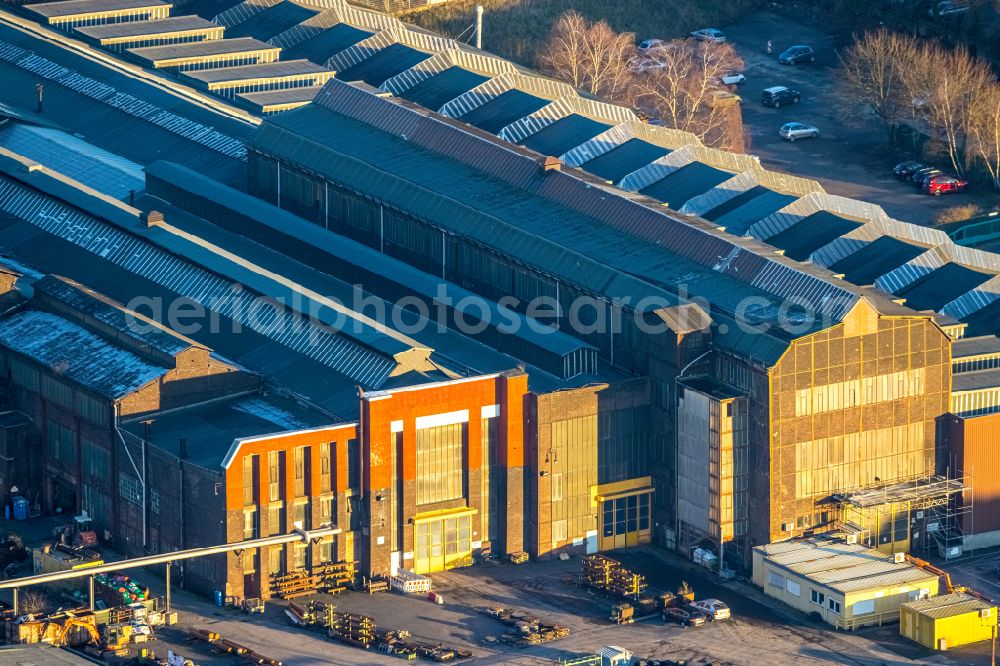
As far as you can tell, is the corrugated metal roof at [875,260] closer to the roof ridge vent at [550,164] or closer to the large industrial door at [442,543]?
the roof ridge vent at [550,164]

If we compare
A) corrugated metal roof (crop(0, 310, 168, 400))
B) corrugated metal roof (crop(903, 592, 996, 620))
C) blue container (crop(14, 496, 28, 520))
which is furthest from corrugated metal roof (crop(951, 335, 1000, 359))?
blue container (crop(14, 496, 28, 520))

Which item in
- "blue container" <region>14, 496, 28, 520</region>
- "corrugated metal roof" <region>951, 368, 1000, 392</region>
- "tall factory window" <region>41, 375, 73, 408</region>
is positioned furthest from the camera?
"blue container" <region>14, 496, 28, 520</region>

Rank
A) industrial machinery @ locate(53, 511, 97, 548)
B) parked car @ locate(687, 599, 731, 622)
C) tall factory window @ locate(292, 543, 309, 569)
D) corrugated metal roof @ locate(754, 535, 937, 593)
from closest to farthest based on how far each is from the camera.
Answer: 1. parked car @ locate(687, 599, 731, 622)
2. corrugated metal roof @ locate(754, 535, 937, 593)
3. tall factory window @ locate(292, 543, 309, 569)
4. industrial machinery @ locate(53, 511, 97, 548)

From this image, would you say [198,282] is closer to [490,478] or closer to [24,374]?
[24,374]

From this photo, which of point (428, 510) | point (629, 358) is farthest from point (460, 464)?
point (629, 358)

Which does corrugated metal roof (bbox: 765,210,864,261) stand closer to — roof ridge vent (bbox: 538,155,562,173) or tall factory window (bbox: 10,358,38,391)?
roof ridge vent (bbox: 538,155,562,173)

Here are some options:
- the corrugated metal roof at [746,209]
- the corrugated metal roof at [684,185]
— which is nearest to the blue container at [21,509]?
the corrugated metal roof at [746,209]
